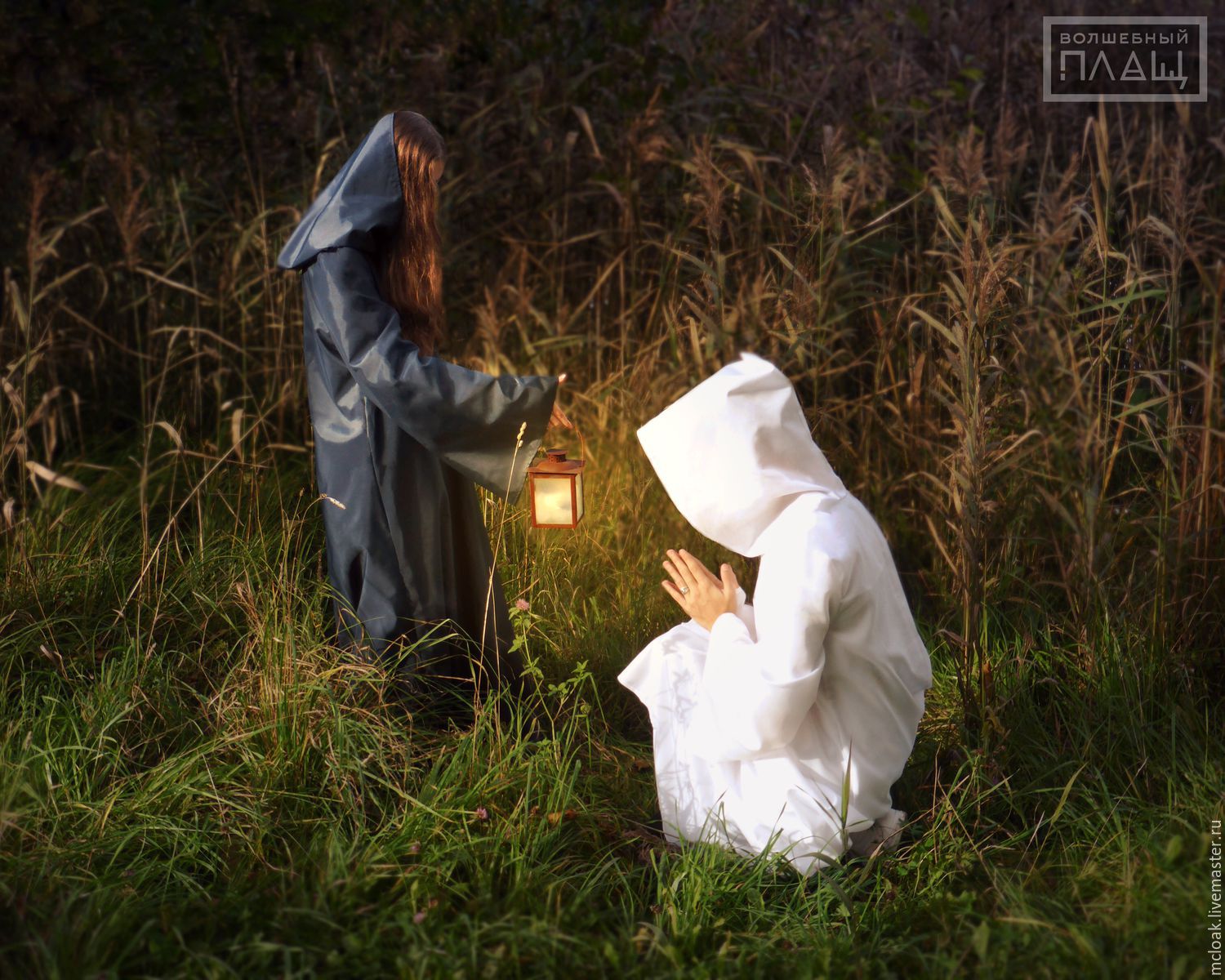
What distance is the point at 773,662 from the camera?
222 centimetres

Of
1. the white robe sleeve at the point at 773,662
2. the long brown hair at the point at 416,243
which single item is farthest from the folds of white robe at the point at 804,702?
the long brown hair at the point at 416,243

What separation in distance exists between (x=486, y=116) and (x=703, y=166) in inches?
64.6

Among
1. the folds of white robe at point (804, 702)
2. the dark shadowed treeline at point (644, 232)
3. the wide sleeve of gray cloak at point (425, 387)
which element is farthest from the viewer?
the dark shadowed treeline at point (644, 232)

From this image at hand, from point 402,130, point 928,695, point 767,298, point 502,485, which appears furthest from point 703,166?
point 928,695

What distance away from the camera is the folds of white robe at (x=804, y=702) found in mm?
2201

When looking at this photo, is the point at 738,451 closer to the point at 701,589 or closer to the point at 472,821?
the point at 701,589

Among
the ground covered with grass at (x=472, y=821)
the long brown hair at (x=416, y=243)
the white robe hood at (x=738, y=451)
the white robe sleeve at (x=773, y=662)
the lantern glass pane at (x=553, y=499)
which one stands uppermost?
the long brown hair at (x=416, y=243)

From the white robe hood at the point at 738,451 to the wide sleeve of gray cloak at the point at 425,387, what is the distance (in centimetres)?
50

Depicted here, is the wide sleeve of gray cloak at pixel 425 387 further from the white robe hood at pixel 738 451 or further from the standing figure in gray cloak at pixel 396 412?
the white robe hood at pixel 738 451

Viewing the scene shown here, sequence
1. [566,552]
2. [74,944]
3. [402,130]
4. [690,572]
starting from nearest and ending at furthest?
1. [74,944]
2. [690,572]
3. [402,130]
4. [566,552]

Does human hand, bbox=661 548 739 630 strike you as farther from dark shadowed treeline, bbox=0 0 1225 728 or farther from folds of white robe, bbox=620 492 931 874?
dark shadowed treeline, bbox=0 0 1225 728

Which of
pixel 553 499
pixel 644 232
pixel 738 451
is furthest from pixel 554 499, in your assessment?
pixel 644 232

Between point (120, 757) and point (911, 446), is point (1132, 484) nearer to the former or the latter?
point (911, 446)

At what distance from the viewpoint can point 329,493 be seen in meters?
2.90
